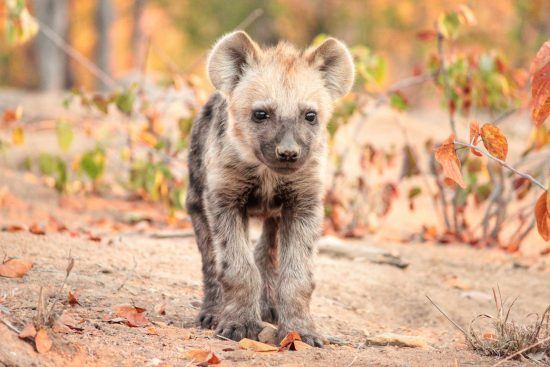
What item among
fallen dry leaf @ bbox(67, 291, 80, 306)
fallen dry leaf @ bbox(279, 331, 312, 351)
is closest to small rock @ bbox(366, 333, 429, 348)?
fallen dry leaf @ bbox(279, 331, 312, 351)

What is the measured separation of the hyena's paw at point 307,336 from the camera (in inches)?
177

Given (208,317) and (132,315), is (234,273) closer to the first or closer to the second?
(208,317)

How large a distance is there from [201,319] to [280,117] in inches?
53.8

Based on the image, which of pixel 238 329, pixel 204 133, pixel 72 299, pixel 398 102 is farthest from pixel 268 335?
pixel 398 102

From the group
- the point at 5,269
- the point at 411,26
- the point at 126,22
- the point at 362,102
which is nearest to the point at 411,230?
the point at 362,102

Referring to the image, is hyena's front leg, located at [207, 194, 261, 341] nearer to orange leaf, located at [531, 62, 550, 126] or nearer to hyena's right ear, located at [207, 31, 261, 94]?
hyena's right ear, located at [207, 31, 261, 94]

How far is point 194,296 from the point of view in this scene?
18.6 ft

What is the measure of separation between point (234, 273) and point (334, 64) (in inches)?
60.1

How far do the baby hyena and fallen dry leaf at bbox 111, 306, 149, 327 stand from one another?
444 millimetres

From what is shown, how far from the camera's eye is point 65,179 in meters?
9.04

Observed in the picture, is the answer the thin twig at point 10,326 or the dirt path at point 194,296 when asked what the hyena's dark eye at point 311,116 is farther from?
the thin twig at point 10,326

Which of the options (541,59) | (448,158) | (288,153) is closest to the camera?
(541,59)

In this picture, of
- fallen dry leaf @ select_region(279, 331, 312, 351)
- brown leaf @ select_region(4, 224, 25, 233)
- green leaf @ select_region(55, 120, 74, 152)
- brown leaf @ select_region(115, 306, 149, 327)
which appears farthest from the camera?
green leaf @ select_region(55, 120, 74, 152)

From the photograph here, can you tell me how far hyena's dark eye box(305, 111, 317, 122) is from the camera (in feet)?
15.9
